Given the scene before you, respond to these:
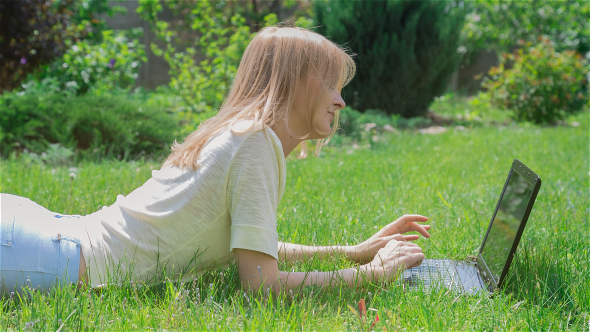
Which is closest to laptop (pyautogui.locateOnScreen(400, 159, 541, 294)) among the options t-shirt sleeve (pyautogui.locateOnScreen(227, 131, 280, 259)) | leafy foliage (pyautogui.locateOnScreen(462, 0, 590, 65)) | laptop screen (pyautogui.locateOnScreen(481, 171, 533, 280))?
laptop screen (pyautogui.locateOnScreen(481, 171, 533, 280))

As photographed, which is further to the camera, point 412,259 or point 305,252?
point 305,252

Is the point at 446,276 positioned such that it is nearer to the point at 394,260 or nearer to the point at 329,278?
the point at 394,260

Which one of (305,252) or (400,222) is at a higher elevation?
(400,222)

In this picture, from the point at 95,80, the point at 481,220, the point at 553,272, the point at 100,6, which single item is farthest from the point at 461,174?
the point at 100,6

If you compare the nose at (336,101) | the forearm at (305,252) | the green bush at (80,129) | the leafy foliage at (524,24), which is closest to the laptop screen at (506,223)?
the forearm at (305,252)

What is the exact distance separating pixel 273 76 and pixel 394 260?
0.81m

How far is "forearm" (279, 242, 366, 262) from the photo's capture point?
2273 millimetres

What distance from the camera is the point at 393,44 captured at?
26.3ft

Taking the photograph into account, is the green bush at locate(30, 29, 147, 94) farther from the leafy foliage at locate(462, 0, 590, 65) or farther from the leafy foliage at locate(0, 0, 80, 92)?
the leafy foliage at locate(462, 0, 590, 65)

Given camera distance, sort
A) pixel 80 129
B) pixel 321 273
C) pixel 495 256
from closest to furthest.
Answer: pixel 321 273, pixel 495 256, pixel 80 129

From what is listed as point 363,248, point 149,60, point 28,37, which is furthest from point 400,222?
point 149,60

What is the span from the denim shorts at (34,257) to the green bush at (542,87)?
8.17 metres

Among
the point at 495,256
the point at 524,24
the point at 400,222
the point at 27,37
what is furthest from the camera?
the point at 524,24

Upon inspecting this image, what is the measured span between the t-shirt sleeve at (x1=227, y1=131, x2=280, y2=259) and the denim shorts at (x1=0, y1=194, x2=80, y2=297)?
600mm
